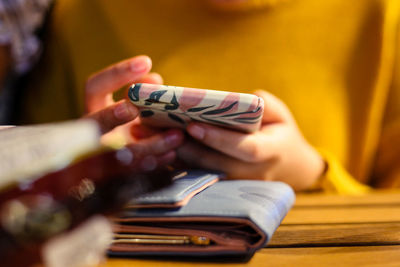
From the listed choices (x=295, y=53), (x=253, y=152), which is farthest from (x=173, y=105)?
(x=295, y=53)

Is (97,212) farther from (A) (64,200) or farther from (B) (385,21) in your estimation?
(B) (385,21)

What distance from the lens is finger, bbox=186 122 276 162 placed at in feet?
1.41

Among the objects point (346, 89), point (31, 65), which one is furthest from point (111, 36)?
point (346, 89)

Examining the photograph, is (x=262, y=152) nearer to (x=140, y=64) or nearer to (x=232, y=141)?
(x=232, y=141)

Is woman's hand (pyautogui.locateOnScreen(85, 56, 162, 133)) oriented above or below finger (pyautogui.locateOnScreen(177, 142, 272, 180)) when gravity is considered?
above

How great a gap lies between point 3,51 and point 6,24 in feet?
0.18

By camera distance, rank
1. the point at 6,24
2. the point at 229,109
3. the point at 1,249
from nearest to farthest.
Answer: the point at 1,249 → the point at 229,109 → the point at 6,24

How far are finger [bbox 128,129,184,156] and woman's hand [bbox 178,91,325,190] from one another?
0.09 feet

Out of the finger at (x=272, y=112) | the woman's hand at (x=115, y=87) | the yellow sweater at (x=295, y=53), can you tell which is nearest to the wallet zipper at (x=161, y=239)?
the woman's hand at (x=115, y=87)

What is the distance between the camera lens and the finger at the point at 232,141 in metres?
0.43

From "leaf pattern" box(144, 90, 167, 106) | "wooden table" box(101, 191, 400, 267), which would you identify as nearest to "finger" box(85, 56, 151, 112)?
"leaf pattern" box(144, 90, 167, 106)

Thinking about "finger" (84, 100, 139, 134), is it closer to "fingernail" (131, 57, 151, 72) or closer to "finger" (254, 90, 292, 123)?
"fingernail" (131, 57, 151, 72)

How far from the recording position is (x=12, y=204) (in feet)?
0.70

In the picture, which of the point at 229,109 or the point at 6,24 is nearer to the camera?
the point at 229,109
